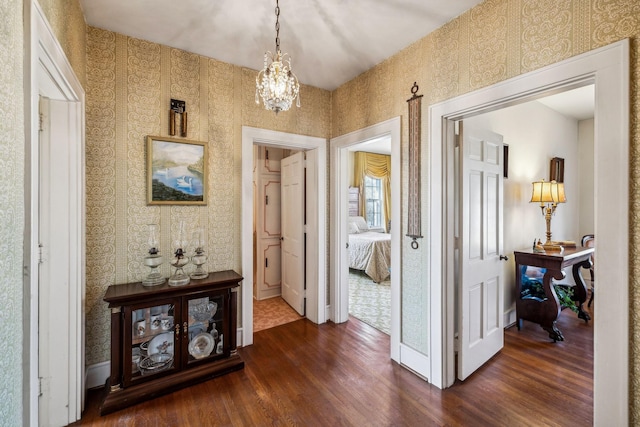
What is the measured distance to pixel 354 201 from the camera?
761 centimetres

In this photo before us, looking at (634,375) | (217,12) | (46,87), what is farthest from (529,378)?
(46,87)

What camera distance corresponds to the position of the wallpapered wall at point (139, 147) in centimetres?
227

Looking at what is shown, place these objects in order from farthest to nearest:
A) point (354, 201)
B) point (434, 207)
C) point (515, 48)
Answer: point (354, 201) < point (434, 207) < point (515, 48)

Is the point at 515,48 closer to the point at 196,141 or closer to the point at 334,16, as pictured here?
the point at 334,16

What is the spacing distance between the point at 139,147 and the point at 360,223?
17.7ft

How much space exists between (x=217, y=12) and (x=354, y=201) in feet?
19.2

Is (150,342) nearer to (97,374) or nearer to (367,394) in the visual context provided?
(97,374)

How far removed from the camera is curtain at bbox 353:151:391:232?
769 cm

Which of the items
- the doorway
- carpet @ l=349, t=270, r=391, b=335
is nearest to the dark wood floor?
carpet @ l=349, t=270, r=391, b=335

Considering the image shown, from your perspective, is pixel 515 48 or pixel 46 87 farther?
pixel 515 48

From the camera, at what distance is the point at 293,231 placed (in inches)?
153

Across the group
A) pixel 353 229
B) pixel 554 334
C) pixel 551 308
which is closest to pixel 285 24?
pixel 551 308

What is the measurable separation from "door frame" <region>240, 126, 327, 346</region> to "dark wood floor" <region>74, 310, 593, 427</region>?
53 centimetres

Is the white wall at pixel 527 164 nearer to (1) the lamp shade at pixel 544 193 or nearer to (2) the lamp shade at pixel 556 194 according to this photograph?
(1) the lamp shade at pixel 544 193
